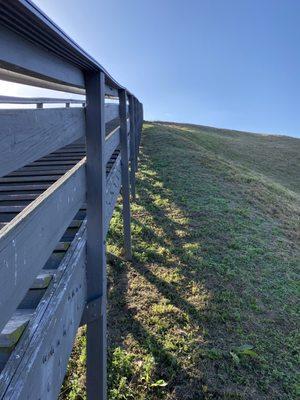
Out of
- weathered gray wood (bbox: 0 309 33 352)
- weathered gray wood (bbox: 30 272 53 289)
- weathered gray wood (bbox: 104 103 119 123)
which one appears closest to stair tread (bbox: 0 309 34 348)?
weathered gray wood (bbox: 0 309 33 352)

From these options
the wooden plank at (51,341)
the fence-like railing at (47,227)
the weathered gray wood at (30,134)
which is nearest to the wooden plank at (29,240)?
the fence-like railing at (47,227)

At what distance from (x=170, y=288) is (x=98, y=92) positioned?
3462mm

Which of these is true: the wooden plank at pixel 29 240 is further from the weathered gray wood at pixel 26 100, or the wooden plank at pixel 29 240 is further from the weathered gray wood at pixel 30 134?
A: the weathered gray wood at pixel 26 100

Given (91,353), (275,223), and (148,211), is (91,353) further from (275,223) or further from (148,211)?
(275,223)

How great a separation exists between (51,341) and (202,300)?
3611 millimetres

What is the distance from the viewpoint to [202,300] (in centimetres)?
548

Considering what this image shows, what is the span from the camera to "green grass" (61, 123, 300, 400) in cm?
422

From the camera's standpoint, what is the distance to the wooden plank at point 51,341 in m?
1.74

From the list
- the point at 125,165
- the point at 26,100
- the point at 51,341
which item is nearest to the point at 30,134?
the point at 51,341

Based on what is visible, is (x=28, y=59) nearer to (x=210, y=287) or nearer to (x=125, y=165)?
(x=210, y=287)

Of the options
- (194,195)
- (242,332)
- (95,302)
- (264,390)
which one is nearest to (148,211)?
(194,195)

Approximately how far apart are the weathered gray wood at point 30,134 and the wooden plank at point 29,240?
0.72 feet

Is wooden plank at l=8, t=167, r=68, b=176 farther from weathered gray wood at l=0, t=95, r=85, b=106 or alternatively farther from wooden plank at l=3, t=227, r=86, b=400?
weathered gray wood at l=0, t=95, r=85, b=106

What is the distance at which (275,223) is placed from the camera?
9.38m
